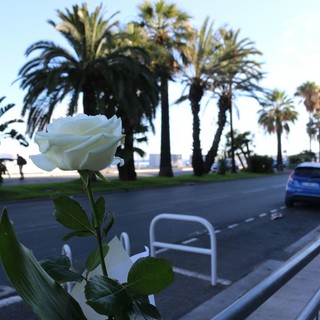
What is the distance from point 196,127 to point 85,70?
44.4ft

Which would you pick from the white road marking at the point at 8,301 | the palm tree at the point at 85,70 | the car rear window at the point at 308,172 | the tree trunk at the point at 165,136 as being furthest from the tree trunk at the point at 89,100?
the white road marking at the point at 8,301

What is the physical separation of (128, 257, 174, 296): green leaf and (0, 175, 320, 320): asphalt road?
366 cm

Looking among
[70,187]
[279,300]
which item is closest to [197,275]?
[279,300]

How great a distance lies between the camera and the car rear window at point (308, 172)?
14.0 metres

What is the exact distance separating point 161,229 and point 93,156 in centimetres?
929

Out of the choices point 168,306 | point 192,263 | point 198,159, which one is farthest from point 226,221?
point 198,159

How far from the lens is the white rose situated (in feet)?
3.35

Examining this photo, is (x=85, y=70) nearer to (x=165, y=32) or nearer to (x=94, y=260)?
(x=165, y=32)

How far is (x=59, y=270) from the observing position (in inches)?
44.1

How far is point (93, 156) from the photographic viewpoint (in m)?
1.04

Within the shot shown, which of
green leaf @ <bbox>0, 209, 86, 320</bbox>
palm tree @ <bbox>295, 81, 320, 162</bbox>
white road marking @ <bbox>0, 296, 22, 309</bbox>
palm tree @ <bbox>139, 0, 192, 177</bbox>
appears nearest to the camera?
green leaf @ <bbox>0, 209, 86, 320</bbox>

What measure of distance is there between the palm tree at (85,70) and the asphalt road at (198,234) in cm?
821

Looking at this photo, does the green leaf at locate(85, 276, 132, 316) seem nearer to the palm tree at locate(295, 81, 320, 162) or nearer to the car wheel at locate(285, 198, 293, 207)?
the car wheel at locate(285, 198, 293, 207)

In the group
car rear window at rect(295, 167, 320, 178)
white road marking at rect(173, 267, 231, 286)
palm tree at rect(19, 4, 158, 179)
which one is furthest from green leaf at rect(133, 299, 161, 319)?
palm tree at rect(19, 4, 158, 179)
